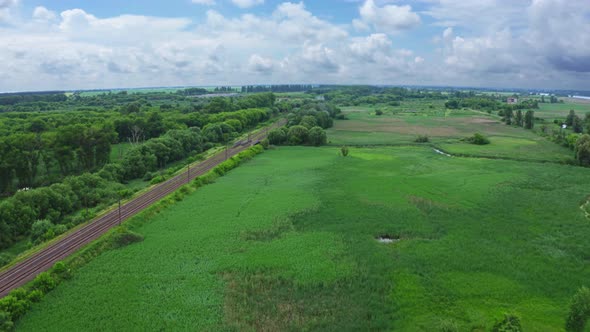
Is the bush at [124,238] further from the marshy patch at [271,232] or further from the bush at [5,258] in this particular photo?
the marshy patch at [271,232]

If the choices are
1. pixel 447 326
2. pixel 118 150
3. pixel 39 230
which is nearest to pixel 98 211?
pixel 39 230

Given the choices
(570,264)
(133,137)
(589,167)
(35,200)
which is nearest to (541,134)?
(589,167)

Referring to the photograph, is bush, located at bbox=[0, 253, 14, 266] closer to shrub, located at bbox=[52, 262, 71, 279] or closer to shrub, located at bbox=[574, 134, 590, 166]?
shrub, located at bbox=[52, 262, 71, 279]

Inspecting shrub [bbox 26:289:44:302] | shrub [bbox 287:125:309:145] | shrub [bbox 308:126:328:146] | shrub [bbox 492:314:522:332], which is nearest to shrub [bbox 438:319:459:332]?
shrub [bbox 492:314:522:332]

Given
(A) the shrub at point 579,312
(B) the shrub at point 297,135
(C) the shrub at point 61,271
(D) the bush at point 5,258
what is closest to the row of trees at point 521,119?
(B) the shrub at point 297,135

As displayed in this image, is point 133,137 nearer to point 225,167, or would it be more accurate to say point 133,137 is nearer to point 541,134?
point 225,167

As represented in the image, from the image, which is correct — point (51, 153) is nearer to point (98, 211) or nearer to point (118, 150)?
point (98, 211)
